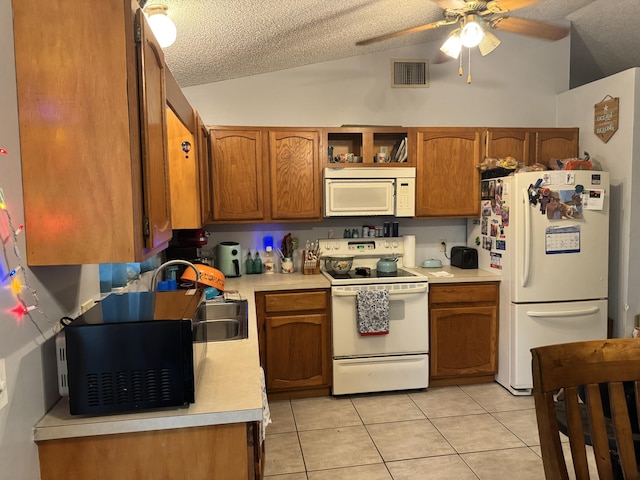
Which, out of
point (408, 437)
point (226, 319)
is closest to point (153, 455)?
point (226, 319)

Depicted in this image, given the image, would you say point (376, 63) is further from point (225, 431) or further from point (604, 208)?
point (225, 431)

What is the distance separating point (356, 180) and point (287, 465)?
207 centimetres

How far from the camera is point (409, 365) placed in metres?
3.38

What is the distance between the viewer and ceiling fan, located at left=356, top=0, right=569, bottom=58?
223 cm

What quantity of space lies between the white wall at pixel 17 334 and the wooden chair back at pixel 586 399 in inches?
53.2

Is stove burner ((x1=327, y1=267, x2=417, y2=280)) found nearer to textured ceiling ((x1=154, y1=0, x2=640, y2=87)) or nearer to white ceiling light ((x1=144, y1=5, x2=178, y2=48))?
textured ceiling ((x1=154, y1=0, x2=640, y2=87))

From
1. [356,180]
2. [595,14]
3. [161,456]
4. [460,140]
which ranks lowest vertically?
[161,456]

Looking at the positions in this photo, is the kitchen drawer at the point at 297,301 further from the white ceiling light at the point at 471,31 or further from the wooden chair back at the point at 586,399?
the wooden chair back at the point at 586,399

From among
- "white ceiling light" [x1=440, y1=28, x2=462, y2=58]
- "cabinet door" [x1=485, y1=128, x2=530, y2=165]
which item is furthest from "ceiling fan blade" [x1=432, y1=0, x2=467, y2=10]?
"cabinet door" [x1=485, y1=128, x2=530, y2=165]

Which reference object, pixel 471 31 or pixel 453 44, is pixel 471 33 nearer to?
pixel 471 31

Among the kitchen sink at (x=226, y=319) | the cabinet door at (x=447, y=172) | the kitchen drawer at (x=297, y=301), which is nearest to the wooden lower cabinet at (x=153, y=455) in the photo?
the kitchen sink at (x=226, y=319)

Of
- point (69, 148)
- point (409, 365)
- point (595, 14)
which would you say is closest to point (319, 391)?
point (409, 365)

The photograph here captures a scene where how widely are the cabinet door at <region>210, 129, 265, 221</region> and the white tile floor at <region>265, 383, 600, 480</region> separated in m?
1.51

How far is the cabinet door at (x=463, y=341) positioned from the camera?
3457mm
